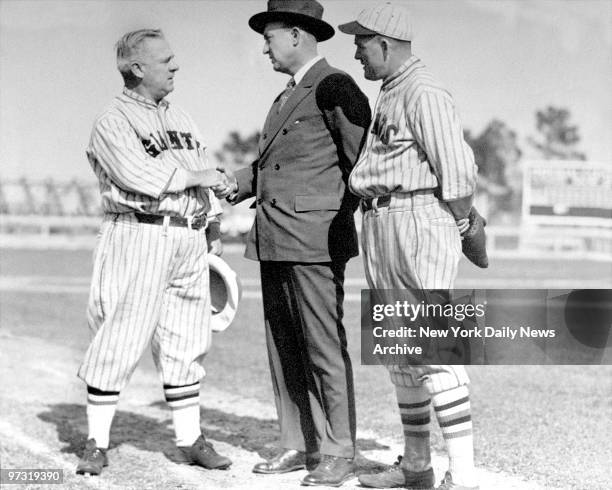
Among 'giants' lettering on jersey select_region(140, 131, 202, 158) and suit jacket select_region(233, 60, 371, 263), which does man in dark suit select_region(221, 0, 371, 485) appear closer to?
suit jacket select_region(233, 60, 371, 263)

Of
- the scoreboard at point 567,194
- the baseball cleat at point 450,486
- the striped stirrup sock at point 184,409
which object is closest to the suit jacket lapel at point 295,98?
the striped stirrup sock at point 184,409

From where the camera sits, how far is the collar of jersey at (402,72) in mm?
3846

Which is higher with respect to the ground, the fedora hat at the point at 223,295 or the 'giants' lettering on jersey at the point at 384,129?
the 'giants' lettering on jersey at the point at 384,129

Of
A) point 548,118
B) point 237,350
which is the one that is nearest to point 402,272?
point 237,350

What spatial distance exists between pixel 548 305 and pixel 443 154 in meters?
1.26

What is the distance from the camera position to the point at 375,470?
4.39m

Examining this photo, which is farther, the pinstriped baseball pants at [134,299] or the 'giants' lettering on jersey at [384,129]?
the pinstriped baseball pants at [134,299]

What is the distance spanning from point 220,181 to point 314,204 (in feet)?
1.45

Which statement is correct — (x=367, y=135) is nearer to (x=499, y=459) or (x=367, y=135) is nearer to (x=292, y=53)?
(x=292, y=53)

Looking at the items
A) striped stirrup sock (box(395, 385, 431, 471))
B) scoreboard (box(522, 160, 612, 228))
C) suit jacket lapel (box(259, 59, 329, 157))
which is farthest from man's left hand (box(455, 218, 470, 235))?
scoreboard (box(522, 160, 612, 228))

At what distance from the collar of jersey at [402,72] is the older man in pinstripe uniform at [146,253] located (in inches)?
35.0

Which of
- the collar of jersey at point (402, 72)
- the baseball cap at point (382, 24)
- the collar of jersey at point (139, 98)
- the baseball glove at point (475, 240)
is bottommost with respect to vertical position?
the baseball glove at point (475, 240)

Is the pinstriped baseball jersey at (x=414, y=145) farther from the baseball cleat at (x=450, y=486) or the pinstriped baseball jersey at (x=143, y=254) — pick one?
the baseball cleat at (x=450, y=486)

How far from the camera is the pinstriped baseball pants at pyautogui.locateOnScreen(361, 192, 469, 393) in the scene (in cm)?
371
